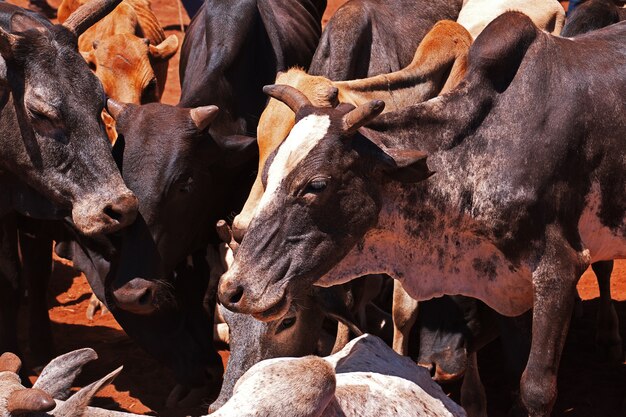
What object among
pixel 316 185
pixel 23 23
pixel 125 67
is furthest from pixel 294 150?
pixel 125 67

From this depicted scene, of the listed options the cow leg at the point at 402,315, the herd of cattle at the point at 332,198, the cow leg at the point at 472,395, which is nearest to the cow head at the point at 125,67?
the herd of cattle at the point at 332,198

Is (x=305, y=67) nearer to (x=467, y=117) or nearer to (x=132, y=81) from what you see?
(x=132, y=81)

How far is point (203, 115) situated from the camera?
6469 mm

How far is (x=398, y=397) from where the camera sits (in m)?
4.38

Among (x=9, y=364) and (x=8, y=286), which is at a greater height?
(x=9, y=364)

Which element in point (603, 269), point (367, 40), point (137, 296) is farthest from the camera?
point (603, 269)

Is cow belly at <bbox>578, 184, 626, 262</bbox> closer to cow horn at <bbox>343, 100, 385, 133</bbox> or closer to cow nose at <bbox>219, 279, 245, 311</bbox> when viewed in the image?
cow horn at <bbox>343, 100, 385, 133</bbox>

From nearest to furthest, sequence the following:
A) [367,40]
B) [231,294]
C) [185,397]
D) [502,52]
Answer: [231,294] < [502,52] < [185,397] < [367,40]

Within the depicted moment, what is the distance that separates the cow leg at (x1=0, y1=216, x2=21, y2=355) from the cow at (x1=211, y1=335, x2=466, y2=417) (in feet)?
10.5

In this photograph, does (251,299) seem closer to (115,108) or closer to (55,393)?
(55,393)

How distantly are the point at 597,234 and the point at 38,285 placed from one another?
3.61 metres

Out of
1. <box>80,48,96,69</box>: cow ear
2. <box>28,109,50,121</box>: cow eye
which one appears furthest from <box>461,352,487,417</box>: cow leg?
<box>80,48,96,69</box>: cow ear

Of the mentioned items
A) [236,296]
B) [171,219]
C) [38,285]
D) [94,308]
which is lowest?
[94,308]

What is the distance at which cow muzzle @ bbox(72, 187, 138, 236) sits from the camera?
6.05m
